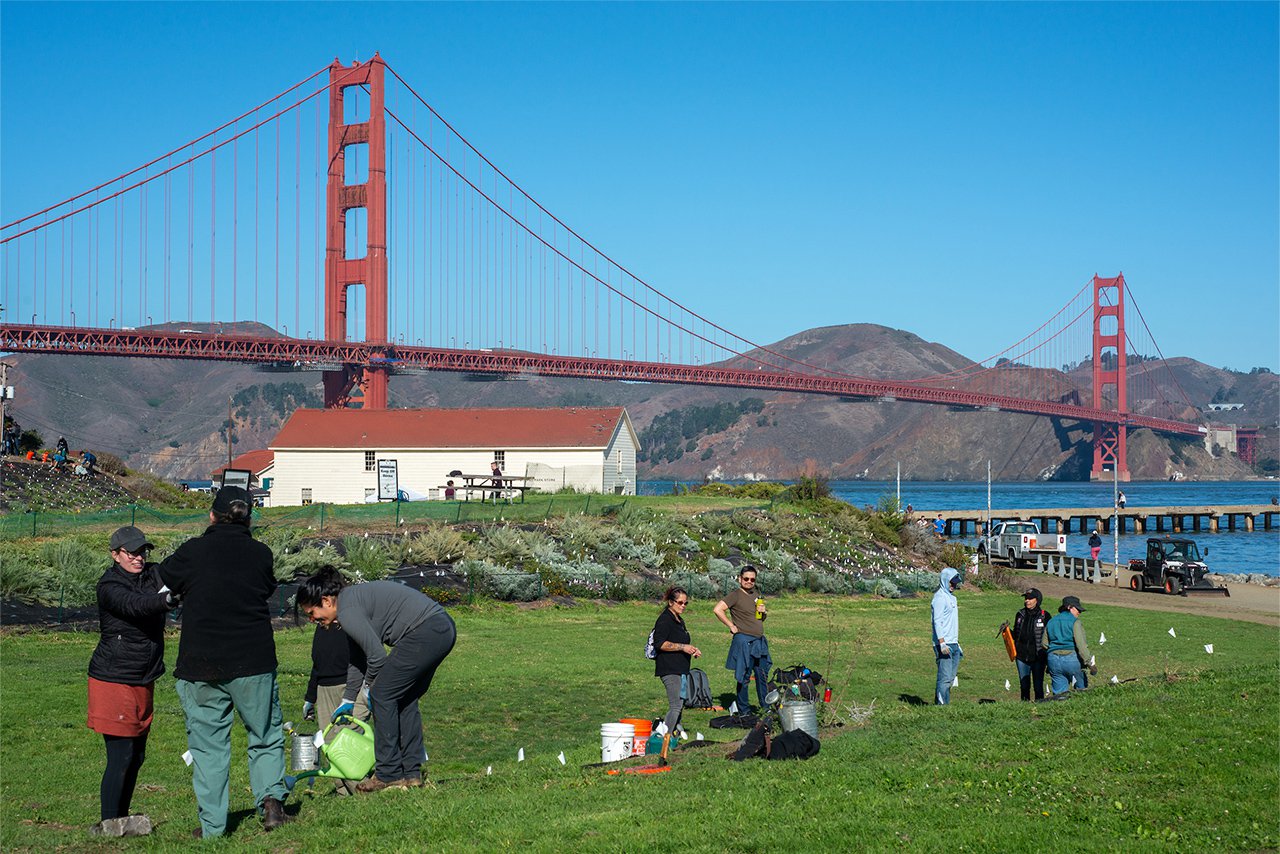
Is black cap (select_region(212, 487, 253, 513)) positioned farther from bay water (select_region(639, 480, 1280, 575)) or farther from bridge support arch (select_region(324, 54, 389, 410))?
bridge support arch (select_region(324, 54, 389, 410))

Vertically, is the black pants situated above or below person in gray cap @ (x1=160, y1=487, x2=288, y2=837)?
below

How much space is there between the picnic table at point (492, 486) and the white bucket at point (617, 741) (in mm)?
35611

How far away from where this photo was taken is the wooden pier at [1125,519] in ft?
252

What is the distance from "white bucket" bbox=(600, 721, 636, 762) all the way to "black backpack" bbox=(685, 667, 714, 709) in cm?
389

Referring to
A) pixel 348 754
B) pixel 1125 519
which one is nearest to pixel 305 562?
pixel 348 754

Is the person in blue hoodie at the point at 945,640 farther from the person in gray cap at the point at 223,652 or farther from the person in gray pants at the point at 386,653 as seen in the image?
the person in gray cap at the point at 223,652

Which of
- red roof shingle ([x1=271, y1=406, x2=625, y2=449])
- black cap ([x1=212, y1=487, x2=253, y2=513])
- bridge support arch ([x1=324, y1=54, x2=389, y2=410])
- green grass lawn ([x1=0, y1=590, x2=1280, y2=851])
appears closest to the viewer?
green grass lawn ([x1=0, y1=590, x2=1280, y2=851])

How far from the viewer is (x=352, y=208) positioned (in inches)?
3196

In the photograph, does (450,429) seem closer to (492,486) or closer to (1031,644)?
(492,486)

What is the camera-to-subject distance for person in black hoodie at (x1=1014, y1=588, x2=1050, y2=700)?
14.4 metres

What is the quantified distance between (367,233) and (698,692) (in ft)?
219

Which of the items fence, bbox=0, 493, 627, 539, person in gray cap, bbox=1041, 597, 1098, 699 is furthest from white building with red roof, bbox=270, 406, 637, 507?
person in gray cap, bbox=1041, 597, 1098, 699

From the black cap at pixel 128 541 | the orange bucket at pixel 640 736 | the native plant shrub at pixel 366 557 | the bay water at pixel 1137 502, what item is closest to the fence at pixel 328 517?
the native plant shrub at pixel 366 557

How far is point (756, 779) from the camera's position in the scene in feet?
29.7
